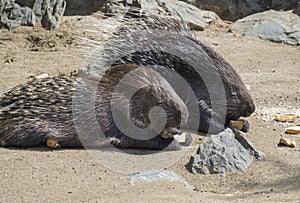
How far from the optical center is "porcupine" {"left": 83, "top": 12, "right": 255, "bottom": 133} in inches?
197

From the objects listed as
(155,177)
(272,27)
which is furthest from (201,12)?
(155,177)

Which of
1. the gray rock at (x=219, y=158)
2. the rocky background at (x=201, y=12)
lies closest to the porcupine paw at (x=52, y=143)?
the gray rock at (x=219, y=158)

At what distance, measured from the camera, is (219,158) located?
166 inches

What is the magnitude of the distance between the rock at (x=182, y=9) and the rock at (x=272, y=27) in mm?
485

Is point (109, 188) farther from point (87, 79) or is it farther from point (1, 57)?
point (1, 57)

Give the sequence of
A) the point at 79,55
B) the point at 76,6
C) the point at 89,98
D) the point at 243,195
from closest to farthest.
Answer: the point at 243,195
the point at 89,98
the point at 79,55
the point at 76,6

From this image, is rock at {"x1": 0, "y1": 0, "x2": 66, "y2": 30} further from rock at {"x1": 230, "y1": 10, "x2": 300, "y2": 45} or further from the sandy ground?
rock at {"x1": 230, "y1": 10, "x2": 300, "y2": 45}

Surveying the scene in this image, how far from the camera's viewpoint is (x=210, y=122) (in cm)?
504

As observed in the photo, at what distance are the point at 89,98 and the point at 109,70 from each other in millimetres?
314

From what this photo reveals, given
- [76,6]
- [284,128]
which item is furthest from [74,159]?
[76,6]

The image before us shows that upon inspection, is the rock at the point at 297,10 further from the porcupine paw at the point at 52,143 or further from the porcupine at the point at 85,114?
the porcupine paw at the point at 52,143

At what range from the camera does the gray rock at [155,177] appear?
3820 mm

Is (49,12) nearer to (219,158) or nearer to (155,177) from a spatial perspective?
(219,158)

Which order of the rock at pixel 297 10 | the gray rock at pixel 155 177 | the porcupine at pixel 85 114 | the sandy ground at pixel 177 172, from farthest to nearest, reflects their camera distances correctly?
1. the rock at pixel 297 10
2. the porcupine at pixel 85 114
3. the gray rock at pixel 155 177
4. the sandy ground at pixel 177 172
